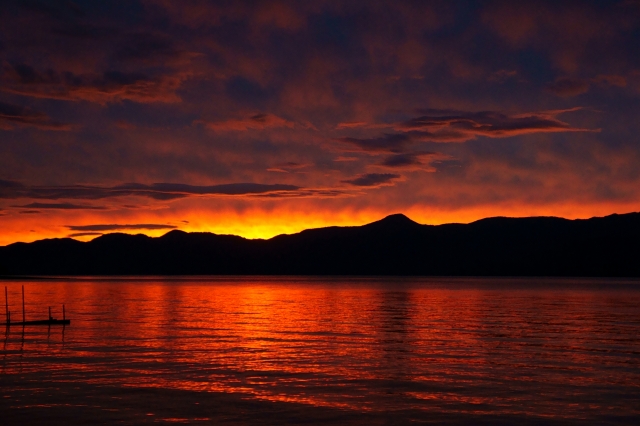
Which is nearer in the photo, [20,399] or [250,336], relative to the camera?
[20,399]

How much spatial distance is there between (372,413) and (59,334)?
1390 inches

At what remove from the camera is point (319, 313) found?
7431 cm

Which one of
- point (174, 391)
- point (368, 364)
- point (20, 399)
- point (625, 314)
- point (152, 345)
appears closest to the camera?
point (20, 399)

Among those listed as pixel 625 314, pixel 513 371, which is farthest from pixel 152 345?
pixel 625 314

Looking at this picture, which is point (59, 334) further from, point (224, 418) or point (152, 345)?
point (224, 418)

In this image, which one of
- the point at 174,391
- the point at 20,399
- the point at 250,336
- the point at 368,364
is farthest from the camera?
the point at 250,336

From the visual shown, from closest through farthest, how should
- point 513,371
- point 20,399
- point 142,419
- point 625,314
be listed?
point 142,419 → point 20,399 → point 513,371 → point 625,314

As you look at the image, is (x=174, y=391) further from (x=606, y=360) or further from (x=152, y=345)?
(x=606, y=360)

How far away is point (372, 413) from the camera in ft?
78.3

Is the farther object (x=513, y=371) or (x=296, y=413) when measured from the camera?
(x=513, y=371)

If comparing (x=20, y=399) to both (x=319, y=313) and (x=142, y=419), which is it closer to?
(x=142, y=419)

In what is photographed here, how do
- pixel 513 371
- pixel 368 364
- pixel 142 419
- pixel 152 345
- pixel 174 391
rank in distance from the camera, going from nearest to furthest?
pixel 142 419 < pixel 174 391 < pixel 513 371 < pixel 368 364 < pixel 152 345

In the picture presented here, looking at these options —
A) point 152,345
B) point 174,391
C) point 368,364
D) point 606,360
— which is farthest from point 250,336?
point 606,360

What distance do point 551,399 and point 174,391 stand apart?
15.9m
